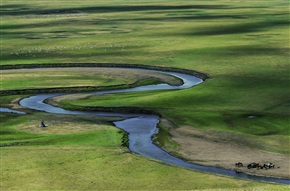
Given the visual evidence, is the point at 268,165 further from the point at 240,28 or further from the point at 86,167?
the point at 240,28

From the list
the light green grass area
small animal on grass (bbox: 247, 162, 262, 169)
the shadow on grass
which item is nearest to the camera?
the light green grass area

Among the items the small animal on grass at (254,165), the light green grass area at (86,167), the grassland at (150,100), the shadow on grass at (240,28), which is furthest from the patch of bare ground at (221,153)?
the shadow on grass at (240,28)

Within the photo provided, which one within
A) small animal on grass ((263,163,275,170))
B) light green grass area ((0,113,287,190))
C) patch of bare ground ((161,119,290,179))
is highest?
small animal on grass ((263,163,275,170))

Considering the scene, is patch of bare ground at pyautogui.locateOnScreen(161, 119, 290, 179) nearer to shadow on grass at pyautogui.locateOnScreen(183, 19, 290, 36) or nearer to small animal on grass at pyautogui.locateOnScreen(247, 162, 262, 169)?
small animal on grass at pyautogui.locateOnScreen(247, 162, 262, 169)

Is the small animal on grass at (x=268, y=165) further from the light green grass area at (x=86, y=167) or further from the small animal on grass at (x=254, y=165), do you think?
the light green grass area at (x=86, y=167)

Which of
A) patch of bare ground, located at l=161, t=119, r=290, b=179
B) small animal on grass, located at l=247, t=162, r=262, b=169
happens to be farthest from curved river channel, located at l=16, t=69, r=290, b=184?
small animal on grass, located at l=247, t=162, r=262, b=169
